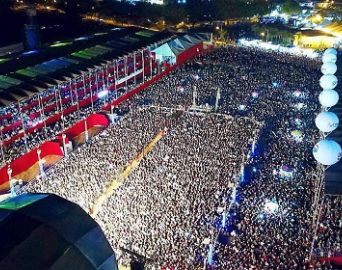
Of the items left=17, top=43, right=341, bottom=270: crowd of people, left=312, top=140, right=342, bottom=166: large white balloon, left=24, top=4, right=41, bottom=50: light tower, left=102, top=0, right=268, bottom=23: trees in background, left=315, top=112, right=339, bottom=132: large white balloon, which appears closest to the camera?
left=17, top=43, right=341, bottom=270: crowd of people

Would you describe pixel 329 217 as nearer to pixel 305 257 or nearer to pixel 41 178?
pixel 305 257

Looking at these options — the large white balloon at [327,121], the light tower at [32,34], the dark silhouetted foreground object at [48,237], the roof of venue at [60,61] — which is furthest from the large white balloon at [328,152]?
the light tower at [32,34]

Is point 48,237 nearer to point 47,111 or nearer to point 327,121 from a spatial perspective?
point 327,121

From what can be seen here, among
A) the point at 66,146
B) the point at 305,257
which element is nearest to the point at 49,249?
the point at 305,257

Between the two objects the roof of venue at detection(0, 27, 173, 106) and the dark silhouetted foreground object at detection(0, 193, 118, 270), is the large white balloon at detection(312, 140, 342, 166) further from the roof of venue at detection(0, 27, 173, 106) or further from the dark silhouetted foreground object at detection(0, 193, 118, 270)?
the roof of venue at detection(0, 27, 173, 106)

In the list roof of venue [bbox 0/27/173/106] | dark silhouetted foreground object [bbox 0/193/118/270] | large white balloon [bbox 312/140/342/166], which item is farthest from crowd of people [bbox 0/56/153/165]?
dark silhouetted foreground object [bbox 0/193/118/270]

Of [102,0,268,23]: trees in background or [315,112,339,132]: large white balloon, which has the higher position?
[315,112,339,132]: large white balloon

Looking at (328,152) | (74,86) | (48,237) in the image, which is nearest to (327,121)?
(328,152)
